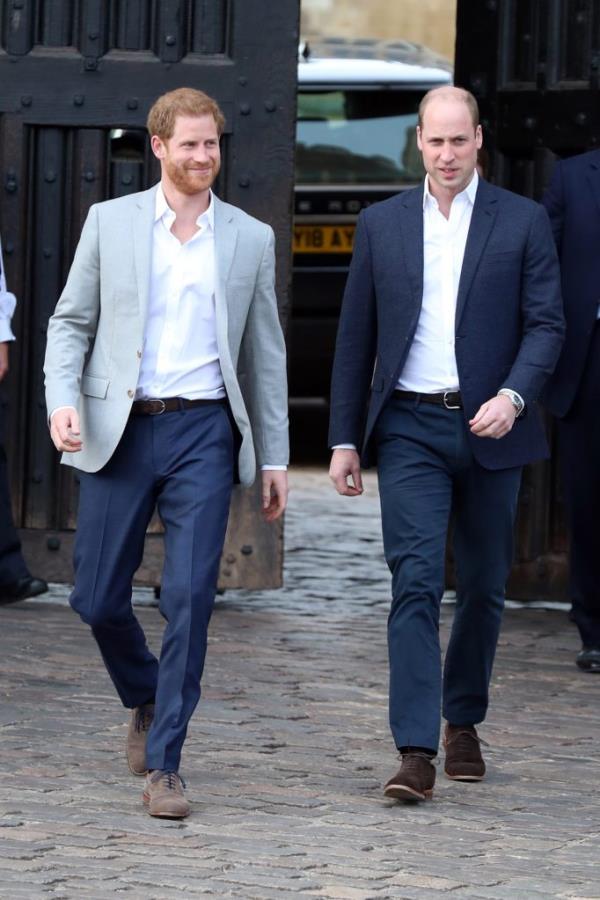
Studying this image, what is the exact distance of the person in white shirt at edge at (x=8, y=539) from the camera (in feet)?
26.2

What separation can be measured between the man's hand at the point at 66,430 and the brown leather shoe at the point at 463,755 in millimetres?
1364

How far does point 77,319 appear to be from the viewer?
214 inches

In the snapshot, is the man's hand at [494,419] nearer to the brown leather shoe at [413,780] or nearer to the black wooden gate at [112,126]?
the brown leather shoe at [413,780]

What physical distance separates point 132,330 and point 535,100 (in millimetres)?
3392

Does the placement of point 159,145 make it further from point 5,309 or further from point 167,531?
point 5,309

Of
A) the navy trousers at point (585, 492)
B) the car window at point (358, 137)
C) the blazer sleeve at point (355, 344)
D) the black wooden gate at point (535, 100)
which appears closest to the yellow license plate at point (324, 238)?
the car window at point (358, 137)

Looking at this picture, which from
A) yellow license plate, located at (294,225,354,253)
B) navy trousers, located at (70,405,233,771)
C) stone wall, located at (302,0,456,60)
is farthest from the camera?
stone wall, located at (302,0,456,60)

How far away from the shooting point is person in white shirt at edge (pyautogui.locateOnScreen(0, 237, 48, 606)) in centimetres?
798

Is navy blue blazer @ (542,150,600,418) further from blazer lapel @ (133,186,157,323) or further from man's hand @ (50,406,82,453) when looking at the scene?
man's hand @ (50,406,82,453)

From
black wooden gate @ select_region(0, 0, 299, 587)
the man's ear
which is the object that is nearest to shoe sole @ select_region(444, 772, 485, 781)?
the man's ear

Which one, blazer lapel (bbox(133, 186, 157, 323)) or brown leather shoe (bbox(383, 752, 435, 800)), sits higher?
blazer lapel (bbox(133, 186, 157, 323))

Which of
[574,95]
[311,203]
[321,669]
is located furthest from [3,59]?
[311,203]

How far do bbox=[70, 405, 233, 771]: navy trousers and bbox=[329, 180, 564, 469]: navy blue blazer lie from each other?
1.56 ft

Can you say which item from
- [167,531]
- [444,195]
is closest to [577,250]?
[444,195]
